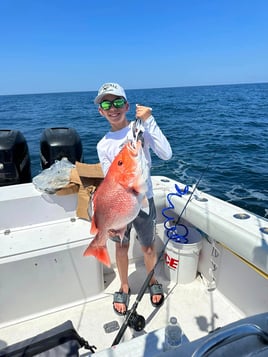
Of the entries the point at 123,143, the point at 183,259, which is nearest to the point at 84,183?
the point at 123,143

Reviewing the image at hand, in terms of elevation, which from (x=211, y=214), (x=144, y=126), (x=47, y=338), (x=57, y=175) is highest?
(x=144, y=126)

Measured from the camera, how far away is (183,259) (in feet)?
9.36

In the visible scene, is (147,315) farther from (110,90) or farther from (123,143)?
(110,90)

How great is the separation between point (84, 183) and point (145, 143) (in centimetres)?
119

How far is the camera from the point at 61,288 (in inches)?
100

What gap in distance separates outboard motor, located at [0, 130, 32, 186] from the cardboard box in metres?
1.20

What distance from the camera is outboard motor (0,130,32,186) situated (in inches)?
145

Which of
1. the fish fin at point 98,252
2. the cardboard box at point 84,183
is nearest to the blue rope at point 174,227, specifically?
the cardboard box at point 84,183

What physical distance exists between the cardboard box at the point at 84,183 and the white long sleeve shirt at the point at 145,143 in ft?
2.28

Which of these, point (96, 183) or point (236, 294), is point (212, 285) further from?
point (96, 183)

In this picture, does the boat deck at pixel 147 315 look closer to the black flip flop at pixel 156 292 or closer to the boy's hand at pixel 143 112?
the black flip flop at pixel 156 292

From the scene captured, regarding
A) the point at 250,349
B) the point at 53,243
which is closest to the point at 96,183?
the point at 53,243

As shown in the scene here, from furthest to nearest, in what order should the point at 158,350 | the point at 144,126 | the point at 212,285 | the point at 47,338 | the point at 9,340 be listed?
the point at 212,285 → the point at 9,340 → the point at 144,126 → the point at 47,338 → the point at 158,350

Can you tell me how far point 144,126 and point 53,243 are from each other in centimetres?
143
